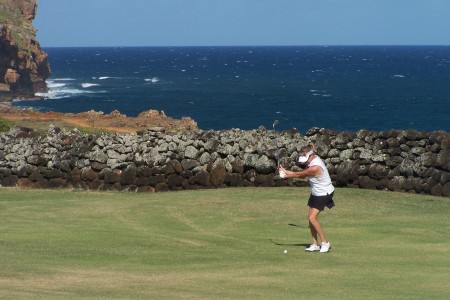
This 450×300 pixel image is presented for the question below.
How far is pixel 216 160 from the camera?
2366 centimetres

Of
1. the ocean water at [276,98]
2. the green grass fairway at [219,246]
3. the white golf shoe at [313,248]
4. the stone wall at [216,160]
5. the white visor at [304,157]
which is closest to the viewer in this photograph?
the green grass fairway at [219,246]

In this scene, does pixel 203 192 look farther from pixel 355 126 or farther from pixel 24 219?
pixel 355 126

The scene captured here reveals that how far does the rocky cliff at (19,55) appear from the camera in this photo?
100438 mm

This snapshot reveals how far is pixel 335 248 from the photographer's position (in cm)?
1596

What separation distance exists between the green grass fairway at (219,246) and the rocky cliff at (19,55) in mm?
75726

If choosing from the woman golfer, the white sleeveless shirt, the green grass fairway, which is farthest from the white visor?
the green grass fairway

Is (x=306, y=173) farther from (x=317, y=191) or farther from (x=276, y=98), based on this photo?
(x=276, y=98)

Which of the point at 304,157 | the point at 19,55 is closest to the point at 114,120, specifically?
the point at 304,157

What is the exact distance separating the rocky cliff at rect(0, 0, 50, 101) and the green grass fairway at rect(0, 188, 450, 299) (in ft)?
248

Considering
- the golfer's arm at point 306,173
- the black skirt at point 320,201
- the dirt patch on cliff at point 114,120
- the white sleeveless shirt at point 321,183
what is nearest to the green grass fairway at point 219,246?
the black skirt at point 320,201

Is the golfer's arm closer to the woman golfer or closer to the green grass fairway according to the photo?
the woman golfer

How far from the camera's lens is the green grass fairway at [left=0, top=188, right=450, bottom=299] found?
12477mm

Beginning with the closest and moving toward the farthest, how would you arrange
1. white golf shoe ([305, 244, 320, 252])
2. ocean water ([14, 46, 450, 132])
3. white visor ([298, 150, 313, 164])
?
white visor ([298, 150, 313, 164])
white golf shoe ([305, 244, 320, 252])
ocean water ([14, 46, 450, 132])
